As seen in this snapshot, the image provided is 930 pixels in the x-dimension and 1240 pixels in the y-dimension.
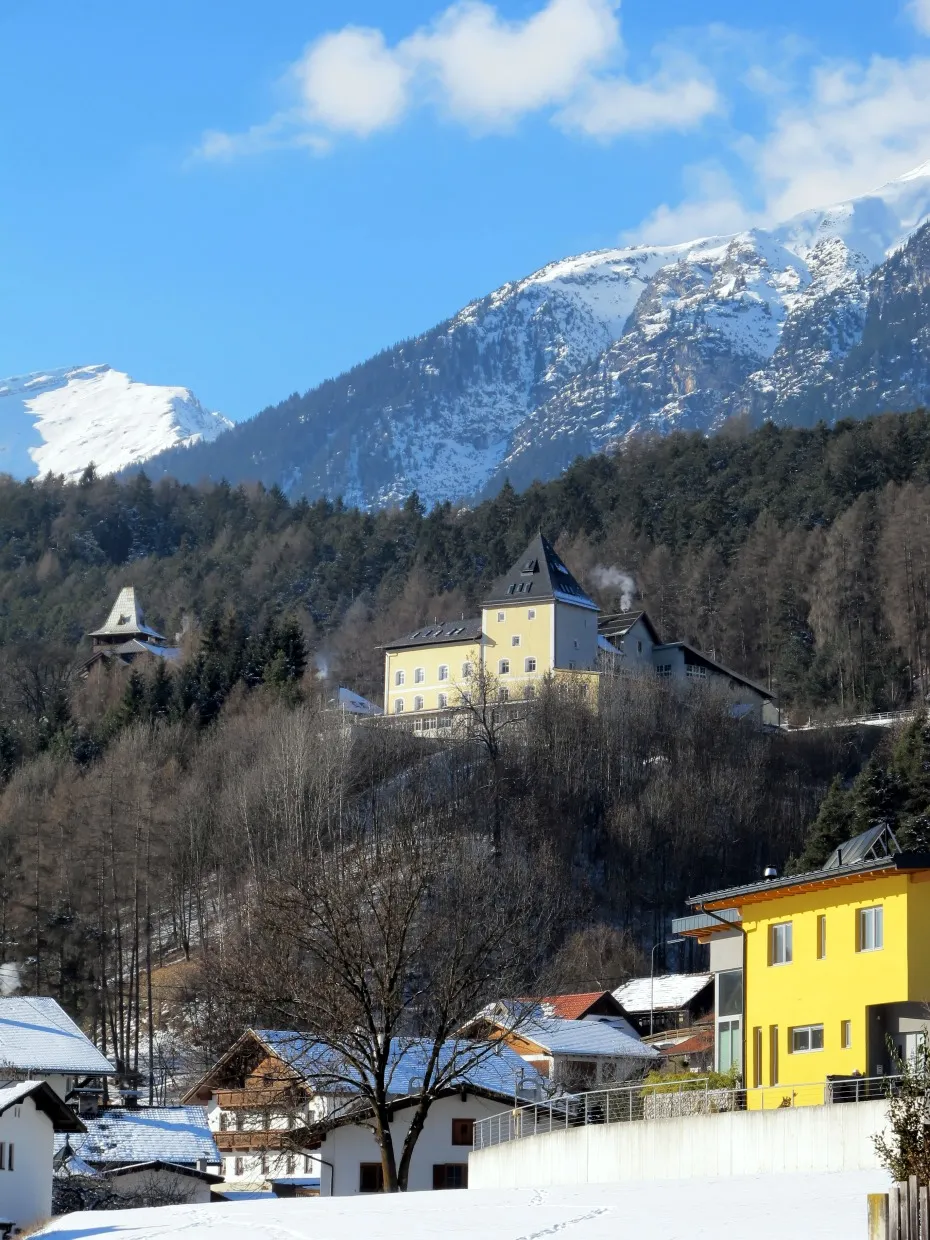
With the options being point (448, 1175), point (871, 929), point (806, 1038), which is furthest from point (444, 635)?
point (871, 929)

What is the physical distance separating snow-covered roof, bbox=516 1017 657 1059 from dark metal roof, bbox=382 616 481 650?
58.0m

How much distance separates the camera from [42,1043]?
55.3 m

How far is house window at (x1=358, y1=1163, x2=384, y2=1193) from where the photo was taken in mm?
47188

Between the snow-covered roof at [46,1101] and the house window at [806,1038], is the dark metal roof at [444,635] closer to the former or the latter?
the snow-covered roof at [46,1101]

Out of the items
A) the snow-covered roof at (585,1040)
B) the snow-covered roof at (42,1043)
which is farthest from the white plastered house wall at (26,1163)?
the snow-covered roof at (585,1040)

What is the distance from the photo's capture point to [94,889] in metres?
89.9

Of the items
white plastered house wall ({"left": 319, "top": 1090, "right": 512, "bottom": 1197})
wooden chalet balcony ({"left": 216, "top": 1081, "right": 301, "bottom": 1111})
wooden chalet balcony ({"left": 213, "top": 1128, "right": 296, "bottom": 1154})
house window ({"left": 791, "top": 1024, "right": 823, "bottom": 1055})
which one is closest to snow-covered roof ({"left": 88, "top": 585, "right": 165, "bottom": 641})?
wooden chalet balcony ({"left": 216, "top": 1081, "right": 301, "bottom": 1111})

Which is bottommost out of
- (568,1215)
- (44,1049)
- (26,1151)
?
(26,1151)

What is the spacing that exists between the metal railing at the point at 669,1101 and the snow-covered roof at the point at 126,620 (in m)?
125

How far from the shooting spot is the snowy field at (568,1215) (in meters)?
21.1

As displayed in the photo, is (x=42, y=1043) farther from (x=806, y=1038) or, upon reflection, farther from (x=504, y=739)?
(x=504, y=739)

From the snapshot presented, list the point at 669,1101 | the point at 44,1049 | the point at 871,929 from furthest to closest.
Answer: the point at 44,1049
the point at 871,929
the point at 669,1101

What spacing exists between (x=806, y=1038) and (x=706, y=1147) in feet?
27.2

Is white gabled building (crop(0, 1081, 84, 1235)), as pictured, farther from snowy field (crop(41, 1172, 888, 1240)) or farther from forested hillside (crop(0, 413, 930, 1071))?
forested hillside (crop(0, 413, 930, 1071))
